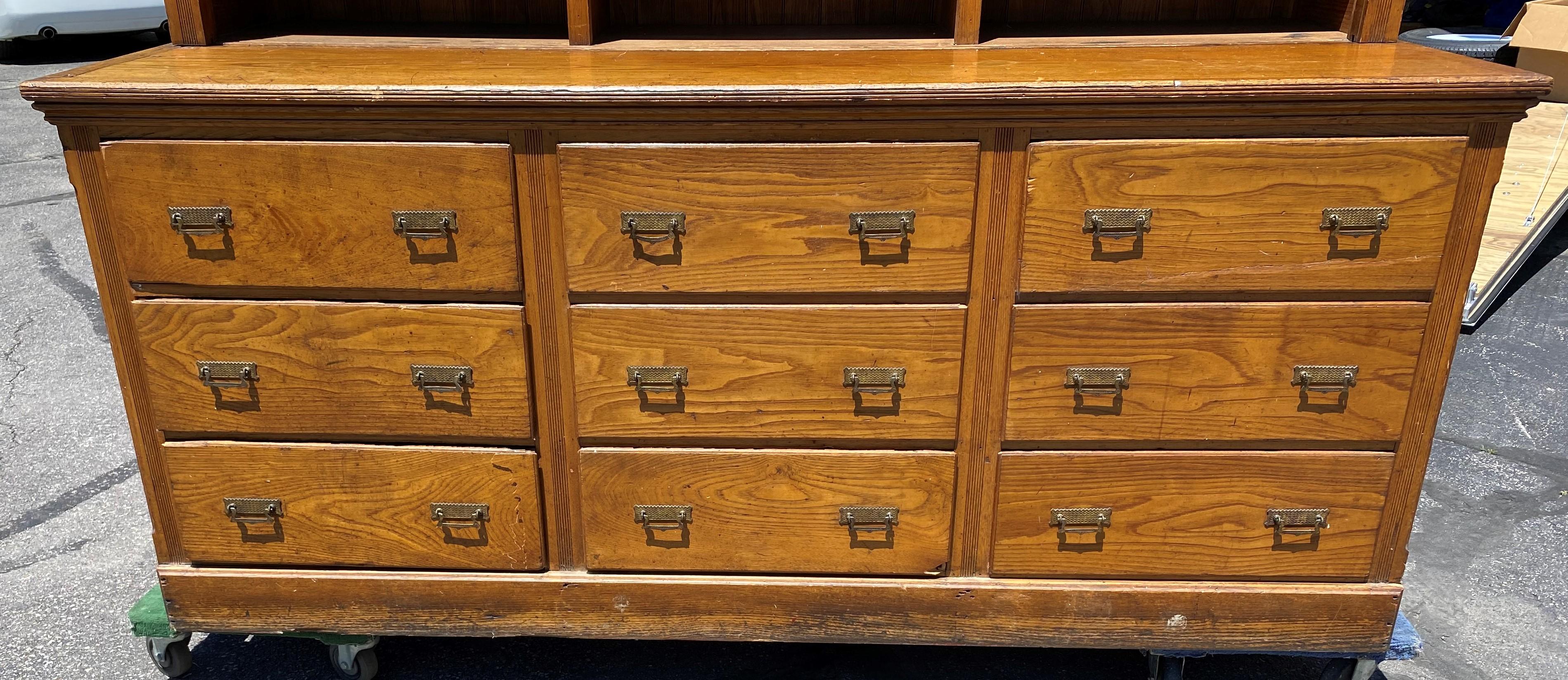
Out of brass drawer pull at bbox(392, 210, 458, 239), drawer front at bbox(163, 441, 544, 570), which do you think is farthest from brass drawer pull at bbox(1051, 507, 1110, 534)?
brass drawer pull at bbox(392, 210, 458, 239)

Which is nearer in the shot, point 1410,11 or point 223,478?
point 223,478

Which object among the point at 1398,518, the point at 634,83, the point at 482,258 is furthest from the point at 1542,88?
the point at 482,258

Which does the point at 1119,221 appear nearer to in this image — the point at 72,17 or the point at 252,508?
the point at 252,508

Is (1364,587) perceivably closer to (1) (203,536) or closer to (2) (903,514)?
(2) (903,514)

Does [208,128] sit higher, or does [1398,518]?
[208,128]

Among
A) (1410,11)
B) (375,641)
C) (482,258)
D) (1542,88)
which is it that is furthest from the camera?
(1410,11)

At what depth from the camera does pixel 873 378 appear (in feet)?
6.35

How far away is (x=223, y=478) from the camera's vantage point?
2055 mm

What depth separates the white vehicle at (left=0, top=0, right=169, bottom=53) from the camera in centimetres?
800

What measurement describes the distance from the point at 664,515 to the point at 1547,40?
15.6ft

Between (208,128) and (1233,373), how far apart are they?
188 cm

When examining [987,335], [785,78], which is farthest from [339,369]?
[987,335]

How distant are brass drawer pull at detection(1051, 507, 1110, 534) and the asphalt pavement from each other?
47 cm

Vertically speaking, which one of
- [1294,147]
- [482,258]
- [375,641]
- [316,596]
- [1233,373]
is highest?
[1294,147]
